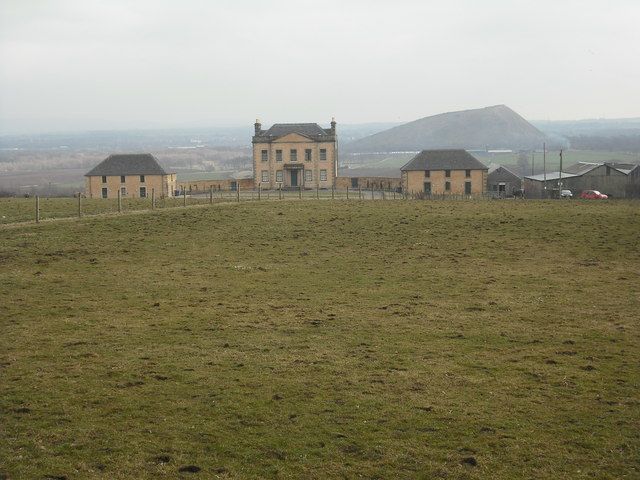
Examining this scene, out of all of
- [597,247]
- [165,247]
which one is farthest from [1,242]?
[597,247]

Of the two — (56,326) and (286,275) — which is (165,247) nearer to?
(286,275)

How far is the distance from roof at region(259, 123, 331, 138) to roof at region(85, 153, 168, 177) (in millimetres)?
17513

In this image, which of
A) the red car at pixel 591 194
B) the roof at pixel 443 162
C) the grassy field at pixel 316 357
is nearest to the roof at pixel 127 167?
the roof at pixel 443 162

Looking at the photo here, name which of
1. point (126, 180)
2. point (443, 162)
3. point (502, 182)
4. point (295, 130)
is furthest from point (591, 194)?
point (126, 180)

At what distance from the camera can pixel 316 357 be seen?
66.2 feet

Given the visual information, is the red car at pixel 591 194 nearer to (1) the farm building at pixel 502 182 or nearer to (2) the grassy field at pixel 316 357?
(1) the farm building at pixel 502 182

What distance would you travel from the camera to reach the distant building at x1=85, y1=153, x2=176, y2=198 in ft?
292

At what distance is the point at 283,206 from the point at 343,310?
2638 centimetres

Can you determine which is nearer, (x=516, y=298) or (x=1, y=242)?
(x=516, y=298)

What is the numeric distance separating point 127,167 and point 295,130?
23.4 metres

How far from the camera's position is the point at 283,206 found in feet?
168

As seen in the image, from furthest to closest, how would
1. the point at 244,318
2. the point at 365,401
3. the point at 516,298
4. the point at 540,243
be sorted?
the point at 540,243
the point at 516,298
the point at 244,318
the point at 365,401

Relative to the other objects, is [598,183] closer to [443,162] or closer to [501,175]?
[501,175]

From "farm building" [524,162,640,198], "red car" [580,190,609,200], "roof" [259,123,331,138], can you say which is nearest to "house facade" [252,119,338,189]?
"roof" [259,123,331,138]
